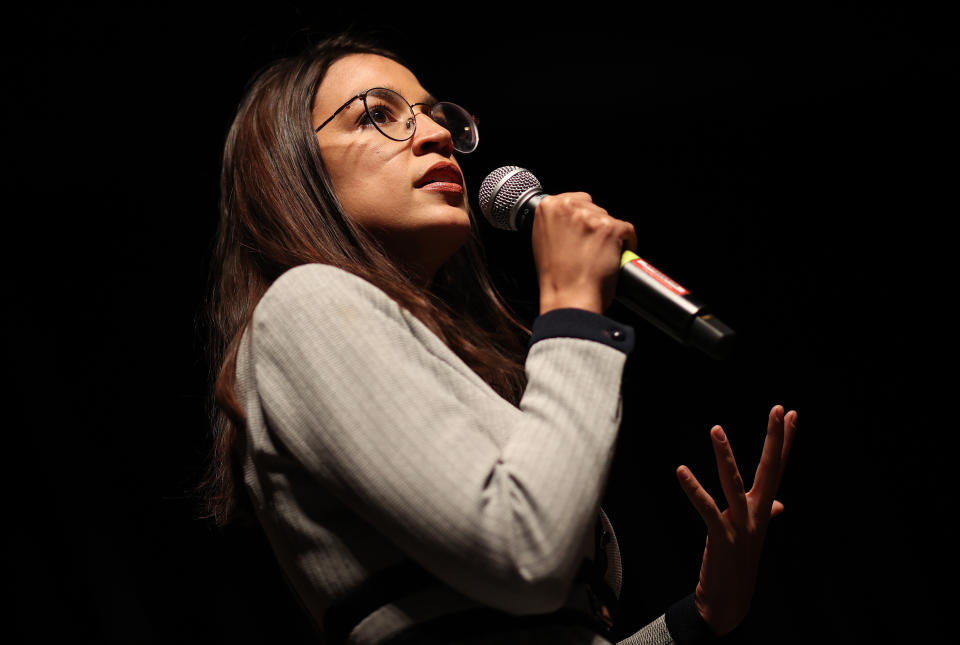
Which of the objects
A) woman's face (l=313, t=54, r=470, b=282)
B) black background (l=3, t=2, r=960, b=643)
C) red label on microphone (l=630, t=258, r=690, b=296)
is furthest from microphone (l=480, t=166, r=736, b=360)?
black background (l=3, t=2, r=960, b=643)

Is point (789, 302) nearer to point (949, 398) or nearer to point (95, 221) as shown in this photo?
Answer: point (949, 398)

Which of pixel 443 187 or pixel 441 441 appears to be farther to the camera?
pixel 443 187

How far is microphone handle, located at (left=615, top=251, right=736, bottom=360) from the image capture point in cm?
82

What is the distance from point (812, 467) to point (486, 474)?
1.64 metres

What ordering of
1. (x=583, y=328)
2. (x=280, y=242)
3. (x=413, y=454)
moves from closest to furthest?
(x=413, y=454), (x=583, y=328), (x=280, y=242)

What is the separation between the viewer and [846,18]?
1994 mm


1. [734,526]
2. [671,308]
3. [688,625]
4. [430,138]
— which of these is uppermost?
[430,138]

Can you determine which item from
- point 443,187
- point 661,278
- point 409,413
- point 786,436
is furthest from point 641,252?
point 409,413

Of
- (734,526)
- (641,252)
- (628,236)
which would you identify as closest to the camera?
(628,236)

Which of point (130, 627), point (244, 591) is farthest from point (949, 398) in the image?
point (130, 627)

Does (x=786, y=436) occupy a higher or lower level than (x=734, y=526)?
higher

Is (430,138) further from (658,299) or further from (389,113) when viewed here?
(658,299)

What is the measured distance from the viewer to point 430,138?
1.14 metres

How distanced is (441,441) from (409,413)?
0.04 meters
